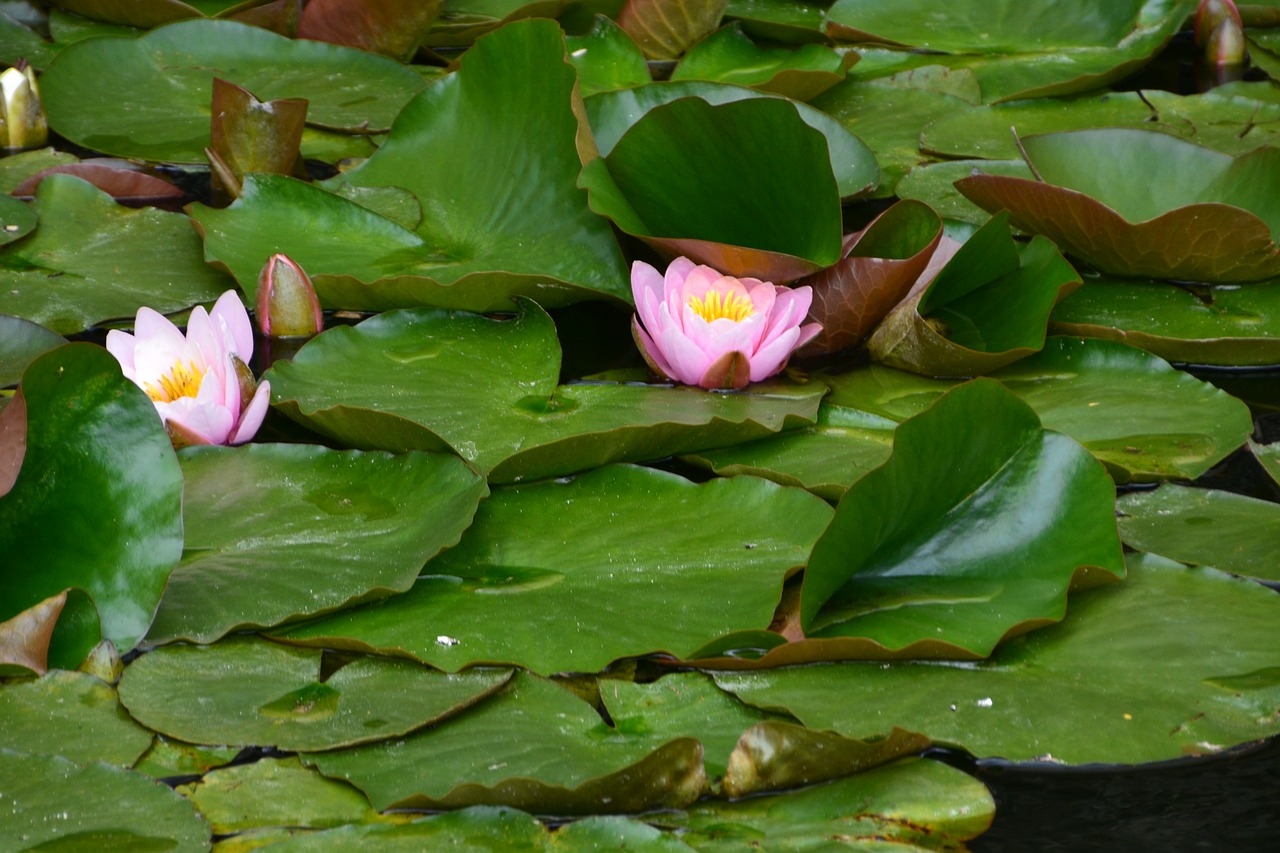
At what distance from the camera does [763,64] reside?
2.62 m

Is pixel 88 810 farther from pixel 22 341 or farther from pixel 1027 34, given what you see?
pixel 1027 34

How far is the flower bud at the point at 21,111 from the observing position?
2.32 meters

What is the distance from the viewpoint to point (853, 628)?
1303mm

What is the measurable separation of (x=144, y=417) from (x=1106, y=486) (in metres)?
1.02

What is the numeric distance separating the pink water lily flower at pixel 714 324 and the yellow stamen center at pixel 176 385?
0.57 meters

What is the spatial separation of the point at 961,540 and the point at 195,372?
37.3 inches

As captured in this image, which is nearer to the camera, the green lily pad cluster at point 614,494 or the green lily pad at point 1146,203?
the green lily pad cluster at point 614,494

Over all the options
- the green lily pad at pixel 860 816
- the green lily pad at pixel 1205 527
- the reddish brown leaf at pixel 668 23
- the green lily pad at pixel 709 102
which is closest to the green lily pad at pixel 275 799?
the green lily pad at pixel 860 816

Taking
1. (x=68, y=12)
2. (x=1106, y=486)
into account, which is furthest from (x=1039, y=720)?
(x=68, y=12)

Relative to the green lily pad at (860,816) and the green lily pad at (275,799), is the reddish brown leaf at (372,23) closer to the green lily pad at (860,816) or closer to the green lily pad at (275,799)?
the green lily pad at (275,799)

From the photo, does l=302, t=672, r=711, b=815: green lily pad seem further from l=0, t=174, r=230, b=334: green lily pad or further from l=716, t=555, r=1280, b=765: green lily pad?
l=0, t=174, r=230, b=334: green lily pad

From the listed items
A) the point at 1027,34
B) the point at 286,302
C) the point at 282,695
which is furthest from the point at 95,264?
the point at 1027,34

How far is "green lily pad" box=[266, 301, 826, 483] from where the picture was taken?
59.1 inches

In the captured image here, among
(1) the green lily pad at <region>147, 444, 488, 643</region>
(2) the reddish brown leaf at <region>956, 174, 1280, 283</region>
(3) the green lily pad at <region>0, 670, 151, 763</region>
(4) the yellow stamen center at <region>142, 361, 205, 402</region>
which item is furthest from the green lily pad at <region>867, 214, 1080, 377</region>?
(3) the green lily pad at <region>0, 670, 151, 763</region>
